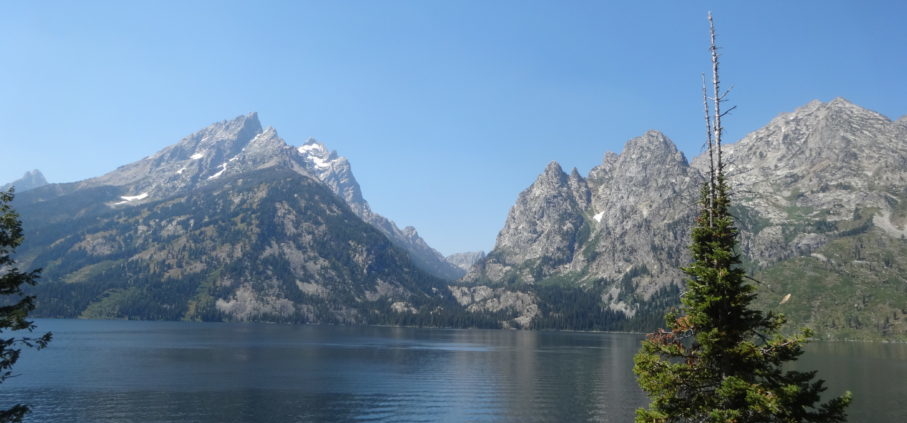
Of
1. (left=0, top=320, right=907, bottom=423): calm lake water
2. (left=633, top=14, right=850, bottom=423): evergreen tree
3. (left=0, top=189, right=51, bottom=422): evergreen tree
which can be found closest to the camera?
(left=633, top=14, right=850, bottom=423): evergreen tree

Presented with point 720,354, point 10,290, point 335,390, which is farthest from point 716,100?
point 335,390

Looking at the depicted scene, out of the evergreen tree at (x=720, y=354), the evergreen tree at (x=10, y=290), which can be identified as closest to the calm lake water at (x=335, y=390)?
the evergreen tree at (x=10, y=290)

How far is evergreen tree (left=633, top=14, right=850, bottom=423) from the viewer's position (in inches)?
1145

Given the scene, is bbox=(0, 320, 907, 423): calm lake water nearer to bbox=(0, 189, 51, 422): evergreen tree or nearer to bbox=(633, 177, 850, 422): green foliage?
bbox=(0, 189, 51, 422): evergreen tree

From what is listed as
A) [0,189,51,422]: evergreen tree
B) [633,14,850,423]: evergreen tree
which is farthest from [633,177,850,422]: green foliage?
[0,189,51,422]: evergreen tree

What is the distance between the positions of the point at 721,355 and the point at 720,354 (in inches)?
2.6

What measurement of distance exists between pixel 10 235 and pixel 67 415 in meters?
77.6

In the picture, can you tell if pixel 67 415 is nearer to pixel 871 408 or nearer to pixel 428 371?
pixel 428 371

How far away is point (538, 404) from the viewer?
4707 inches

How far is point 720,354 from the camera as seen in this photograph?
1197 inches

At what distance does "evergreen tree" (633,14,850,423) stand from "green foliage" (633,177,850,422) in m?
0.05

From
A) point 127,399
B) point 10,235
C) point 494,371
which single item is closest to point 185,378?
point 127,399

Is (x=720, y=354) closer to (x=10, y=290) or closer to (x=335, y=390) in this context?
(x=10, y=290)

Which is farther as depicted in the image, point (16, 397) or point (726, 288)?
point (16, 397)
